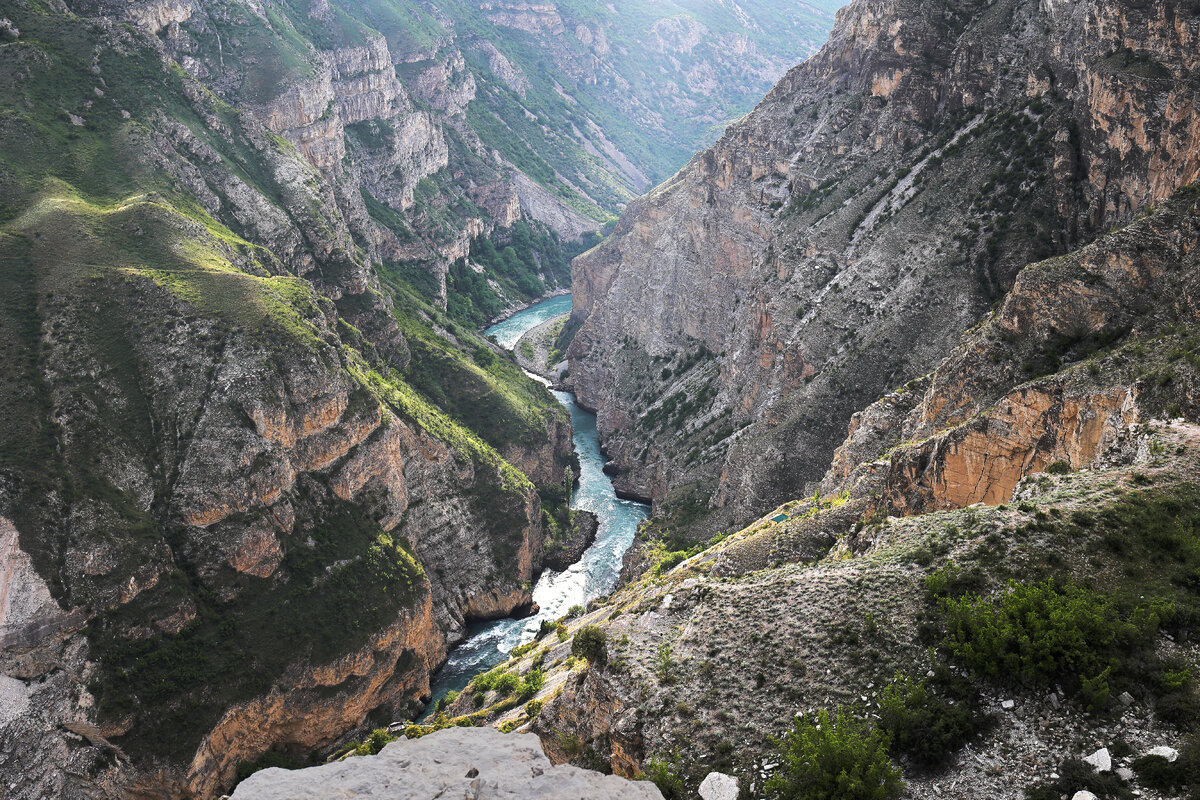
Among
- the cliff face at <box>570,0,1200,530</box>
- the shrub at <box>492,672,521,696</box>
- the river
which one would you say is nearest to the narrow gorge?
the cliff face at <box>570,0,1200,530</box>

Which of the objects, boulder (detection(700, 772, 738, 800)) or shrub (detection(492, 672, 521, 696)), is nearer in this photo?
boulder (detection(700, 772, 738, 800))

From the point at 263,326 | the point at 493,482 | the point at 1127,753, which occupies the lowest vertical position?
the point at 1127,753

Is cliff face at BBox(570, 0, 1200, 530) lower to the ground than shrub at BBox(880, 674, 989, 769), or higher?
higher

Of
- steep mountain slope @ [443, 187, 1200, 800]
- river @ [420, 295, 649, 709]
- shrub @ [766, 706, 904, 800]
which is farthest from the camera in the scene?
river @ [420, 295, 649, 709]

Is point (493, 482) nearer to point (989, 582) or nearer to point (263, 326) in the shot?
point (263, 326)

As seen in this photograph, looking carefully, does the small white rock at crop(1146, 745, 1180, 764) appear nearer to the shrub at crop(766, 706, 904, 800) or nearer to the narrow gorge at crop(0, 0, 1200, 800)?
the narrow gorge at crop(0, 0, 1200, 800)

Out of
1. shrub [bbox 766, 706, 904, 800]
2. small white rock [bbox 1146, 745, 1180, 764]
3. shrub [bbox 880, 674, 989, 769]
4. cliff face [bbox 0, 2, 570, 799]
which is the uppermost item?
cliff face [bbox 0, 2, 570, 799]

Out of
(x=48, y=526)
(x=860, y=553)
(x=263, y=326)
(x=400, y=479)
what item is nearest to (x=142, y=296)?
(x=263, y=326)

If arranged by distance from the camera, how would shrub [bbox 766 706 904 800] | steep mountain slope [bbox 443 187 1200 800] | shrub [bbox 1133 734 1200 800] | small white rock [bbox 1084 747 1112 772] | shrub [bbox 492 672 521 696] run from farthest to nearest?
1. shrub [bbox 492 672 521 696]
2. steep mountain slope [bbox 443 187 1200 800]
3. shrub [bbox 766 706 904 800]
4. small white rock [bbox 1084 747 1112 772]
5. shrub [bbox 1133 734 1200 800]

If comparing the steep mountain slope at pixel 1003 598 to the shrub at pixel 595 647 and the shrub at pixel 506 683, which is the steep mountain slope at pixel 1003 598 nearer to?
the shrub at pixel 595 647
